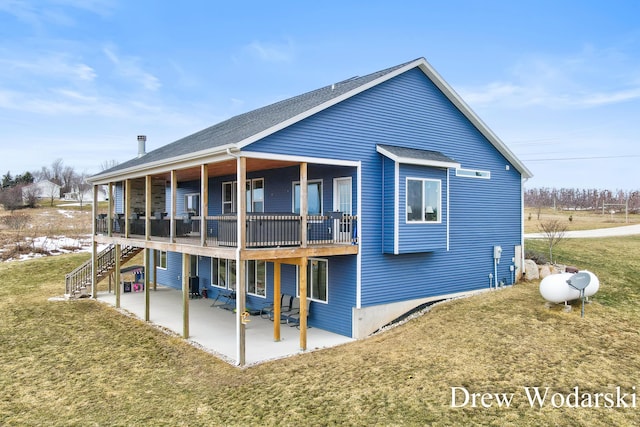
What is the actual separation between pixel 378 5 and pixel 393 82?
30.4ft

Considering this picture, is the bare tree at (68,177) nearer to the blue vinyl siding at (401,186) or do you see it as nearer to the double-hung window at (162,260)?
the double-hung window at (162,260)

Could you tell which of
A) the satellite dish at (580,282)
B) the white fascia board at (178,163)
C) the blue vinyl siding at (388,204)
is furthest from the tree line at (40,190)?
the satellite dish at (580,282)

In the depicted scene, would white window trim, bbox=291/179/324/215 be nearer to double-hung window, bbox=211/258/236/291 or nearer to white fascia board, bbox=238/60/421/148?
white fascia board, bbox=238/60/421/148

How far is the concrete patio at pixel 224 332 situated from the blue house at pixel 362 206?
0.56m

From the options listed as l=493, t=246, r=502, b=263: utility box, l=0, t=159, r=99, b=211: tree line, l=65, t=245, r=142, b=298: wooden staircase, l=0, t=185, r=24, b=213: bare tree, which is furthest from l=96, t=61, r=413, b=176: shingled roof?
l=0, t=159, r=99, b=211: tree line

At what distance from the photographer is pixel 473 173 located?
52.8 ft

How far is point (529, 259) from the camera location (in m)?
19.0

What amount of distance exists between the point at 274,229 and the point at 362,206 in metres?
3.00

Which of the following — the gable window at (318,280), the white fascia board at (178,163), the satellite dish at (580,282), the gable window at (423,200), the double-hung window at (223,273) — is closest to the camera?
the white fascia board at (178,163)

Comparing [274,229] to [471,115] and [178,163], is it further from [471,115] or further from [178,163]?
[471,115]

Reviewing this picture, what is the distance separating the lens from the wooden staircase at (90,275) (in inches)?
792

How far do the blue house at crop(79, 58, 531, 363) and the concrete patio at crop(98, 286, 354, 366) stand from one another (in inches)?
22.0

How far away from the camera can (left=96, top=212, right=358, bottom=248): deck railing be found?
11.2 metres

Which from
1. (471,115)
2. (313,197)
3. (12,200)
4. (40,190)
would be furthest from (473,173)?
(40,190)
